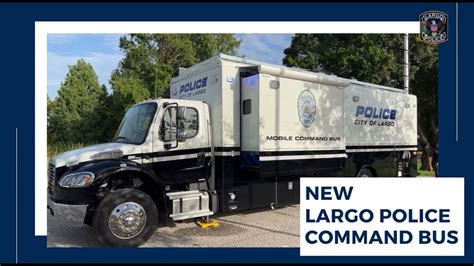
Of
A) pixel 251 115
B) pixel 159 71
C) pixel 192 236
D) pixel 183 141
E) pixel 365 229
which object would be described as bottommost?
pixel 192 236

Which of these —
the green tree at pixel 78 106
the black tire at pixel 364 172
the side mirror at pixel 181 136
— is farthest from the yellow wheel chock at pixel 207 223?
the green tree at pixel 78 106

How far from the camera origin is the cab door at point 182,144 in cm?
601

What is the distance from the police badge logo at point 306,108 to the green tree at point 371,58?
262 inches

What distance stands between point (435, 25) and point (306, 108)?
98.9 inches

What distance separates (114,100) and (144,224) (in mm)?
12655

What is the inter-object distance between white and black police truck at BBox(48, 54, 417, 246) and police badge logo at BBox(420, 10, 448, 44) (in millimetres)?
2088

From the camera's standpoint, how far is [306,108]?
22.8 feet

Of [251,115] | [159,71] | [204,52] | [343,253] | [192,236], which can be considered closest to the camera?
[343,253]

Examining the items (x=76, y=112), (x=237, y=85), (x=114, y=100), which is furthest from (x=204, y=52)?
(x=237, y=85)

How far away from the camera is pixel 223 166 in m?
6.57

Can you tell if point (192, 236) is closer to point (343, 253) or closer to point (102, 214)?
point (102, 214)

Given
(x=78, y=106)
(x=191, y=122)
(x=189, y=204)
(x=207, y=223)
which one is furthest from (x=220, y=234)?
(x=78, y=106)

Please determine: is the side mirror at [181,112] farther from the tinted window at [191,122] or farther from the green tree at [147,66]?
the green tree at [147,66]

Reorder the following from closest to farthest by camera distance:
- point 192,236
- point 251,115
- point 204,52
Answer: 1. point 192,236
2. point 251,115
3. point 204,52
